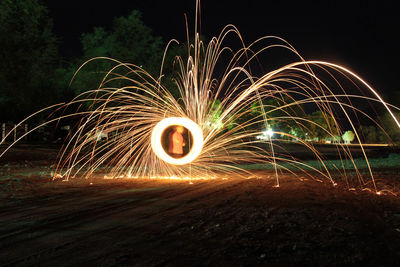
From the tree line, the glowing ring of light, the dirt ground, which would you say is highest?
the tree line

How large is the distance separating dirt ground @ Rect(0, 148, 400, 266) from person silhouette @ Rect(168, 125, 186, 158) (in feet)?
15.7

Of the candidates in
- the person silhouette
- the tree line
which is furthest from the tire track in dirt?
the tree line

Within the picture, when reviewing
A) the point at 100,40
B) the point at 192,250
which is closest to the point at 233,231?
the point at 192,250

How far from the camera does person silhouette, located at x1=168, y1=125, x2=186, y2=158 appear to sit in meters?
12.4

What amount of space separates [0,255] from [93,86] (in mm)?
22395

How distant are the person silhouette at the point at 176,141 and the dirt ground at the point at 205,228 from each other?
4.78 metres

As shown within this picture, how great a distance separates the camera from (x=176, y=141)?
12.5m

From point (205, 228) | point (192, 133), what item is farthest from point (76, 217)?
point (192, 133)

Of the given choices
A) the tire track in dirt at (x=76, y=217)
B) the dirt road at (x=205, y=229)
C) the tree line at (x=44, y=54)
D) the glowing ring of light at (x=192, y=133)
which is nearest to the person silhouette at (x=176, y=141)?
the glowing ring of light at (x=192, y=133)

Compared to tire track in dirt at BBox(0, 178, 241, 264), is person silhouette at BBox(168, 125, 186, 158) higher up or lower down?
higher up

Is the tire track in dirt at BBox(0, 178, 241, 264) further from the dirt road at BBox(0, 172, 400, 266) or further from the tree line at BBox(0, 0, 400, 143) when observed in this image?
the tree line at BBox(0, 0, 400, 143)

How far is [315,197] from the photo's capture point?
21.3ft

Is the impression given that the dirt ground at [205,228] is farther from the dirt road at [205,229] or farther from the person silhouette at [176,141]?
the person silhouette at [176,141]

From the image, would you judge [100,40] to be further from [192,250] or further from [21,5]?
[192,250]
